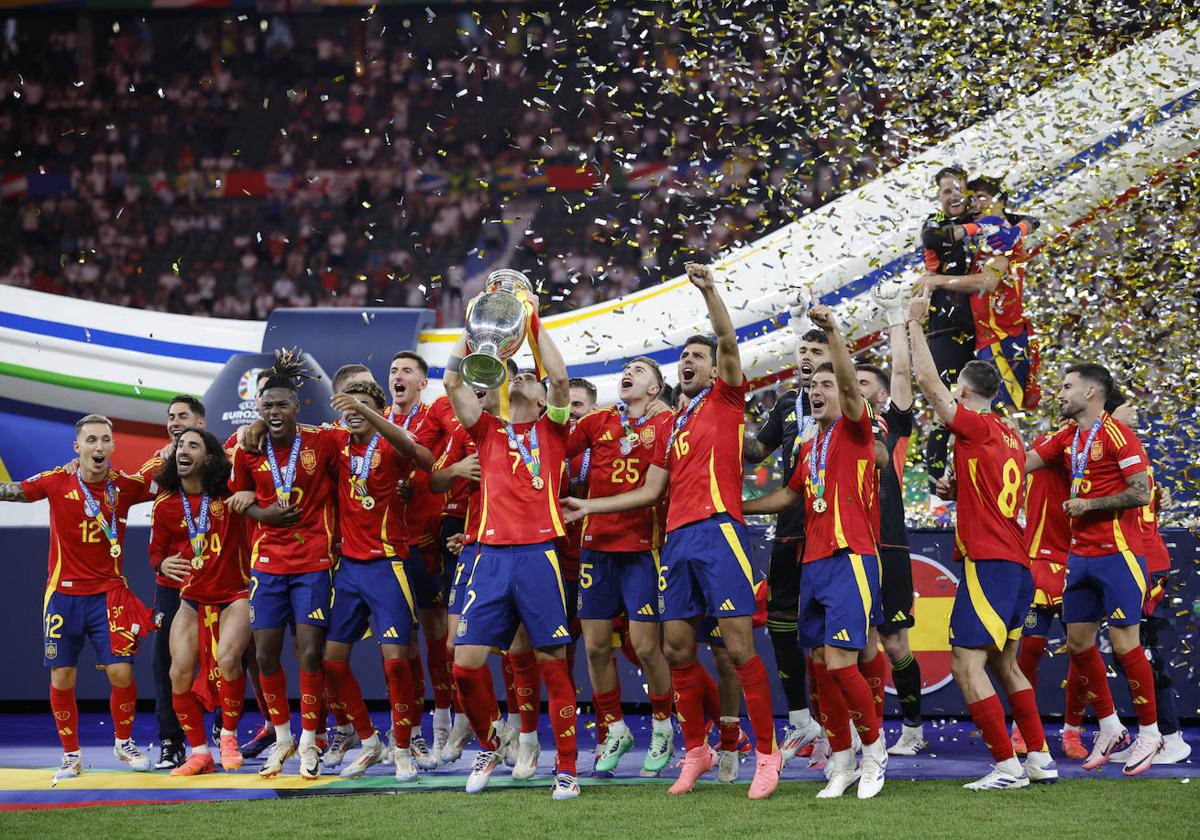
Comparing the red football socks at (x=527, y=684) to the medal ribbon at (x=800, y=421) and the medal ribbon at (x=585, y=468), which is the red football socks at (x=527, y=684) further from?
the medal ribbon at (x=800, y=421)

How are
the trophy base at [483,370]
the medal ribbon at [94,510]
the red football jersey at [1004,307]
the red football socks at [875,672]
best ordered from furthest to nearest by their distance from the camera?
the red football jersey at [1004,307] → the medal ribbon at [94,510] → the red football socks at [875,672] → the trophy base at [483,370]

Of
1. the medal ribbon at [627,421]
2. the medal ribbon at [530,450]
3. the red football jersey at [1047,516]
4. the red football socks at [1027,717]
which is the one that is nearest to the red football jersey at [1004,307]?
the red football jersey at [1047,516]

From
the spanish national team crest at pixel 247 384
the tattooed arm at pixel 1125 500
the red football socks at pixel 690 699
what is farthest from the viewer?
the spanish national team crest at pixel 247 384

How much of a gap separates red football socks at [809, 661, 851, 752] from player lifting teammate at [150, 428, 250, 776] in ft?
10.6

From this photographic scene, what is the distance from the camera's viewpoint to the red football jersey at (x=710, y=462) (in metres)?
6.50

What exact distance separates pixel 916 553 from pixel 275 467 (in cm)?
421

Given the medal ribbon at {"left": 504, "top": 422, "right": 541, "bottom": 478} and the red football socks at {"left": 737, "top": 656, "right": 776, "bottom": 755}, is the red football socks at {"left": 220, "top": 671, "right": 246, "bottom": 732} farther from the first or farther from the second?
the red football socks at {"left": 737, "top": 656, "right": 776, "bottom": 755}

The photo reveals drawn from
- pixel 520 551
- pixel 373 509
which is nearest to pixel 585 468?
pixel 520 551

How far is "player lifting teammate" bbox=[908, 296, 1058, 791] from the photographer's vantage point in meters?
6.48

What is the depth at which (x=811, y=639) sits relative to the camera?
680cm

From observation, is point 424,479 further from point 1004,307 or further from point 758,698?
point 1004,307

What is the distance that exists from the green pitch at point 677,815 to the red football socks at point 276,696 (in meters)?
1.05

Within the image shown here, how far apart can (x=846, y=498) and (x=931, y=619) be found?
296 centimetres

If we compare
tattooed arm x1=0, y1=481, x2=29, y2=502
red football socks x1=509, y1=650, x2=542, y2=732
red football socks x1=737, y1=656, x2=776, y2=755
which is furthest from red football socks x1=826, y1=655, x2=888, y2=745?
tattooed arm x1=0, y1=481, x2=29, y2=502
